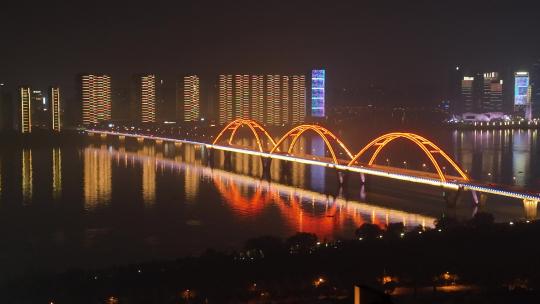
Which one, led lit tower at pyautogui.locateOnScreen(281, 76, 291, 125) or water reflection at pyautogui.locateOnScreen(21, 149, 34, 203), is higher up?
led lit tower at pyautogui.locateOnScreen(281, 76, 291, 125)

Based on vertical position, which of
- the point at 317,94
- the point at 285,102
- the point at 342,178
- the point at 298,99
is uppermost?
the point at 317,94

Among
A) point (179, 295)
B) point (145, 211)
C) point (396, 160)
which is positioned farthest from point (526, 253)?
point (396, 160)

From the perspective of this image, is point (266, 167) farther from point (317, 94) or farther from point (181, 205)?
point (317, 94)

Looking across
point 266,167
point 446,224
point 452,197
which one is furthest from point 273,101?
point 446,224

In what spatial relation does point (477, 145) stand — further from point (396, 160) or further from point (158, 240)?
point (158, 240)

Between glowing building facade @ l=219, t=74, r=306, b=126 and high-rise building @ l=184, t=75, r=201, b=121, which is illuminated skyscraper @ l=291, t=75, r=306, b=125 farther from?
high-rise building @ l=184, t=75, r=201, b=121

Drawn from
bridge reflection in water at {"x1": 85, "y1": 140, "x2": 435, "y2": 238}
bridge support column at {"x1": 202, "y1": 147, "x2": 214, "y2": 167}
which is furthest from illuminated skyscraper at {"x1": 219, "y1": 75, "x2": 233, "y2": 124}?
bridge reflection in water at {"x1": 85, "y1": 140, "x2": 435, "y2": 238}
